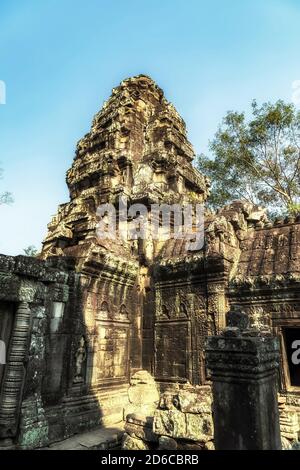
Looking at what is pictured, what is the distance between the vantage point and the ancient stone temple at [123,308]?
6.30 meters

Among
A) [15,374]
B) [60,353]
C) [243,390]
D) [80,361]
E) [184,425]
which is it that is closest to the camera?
[243,390]

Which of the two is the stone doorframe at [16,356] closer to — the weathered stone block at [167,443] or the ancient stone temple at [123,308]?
the ancient stone temple at [123,308]

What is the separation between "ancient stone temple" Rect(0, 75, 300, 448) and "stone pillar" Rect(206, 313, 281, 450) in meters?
3.10

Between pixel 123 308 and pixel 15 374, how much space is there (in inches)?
146

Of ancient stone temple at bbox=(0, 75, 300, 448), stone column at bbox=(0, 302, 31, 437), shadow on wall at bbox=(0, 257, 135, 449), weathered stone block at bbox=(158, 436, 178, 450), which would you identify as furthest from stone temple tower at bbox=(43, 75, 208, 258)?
weathered stone block at bbox=(158, 436, 178, 450)

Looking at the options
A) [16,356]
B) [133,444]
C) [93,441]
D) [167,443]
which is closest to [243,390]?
[167,443]

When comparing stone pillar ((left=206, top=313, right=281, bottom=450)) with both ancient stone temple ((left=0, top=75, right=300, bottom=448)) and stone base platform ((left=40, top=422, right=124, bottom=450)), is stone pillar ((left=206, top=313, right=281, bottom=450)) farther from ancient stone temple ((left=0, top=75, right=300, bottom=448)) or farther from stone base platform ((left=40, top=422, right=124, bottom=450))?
stone base platform ((left=40, top=422, right=124, bottom=450))

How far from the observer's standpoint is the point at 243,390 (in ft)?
10.4

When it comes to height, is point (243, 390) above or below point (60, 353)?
below

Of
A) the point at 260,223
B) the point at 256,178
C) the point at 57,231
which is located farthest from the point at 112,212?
the point at 256,178

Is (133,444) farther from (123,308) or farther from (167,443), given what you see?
(123,308)
